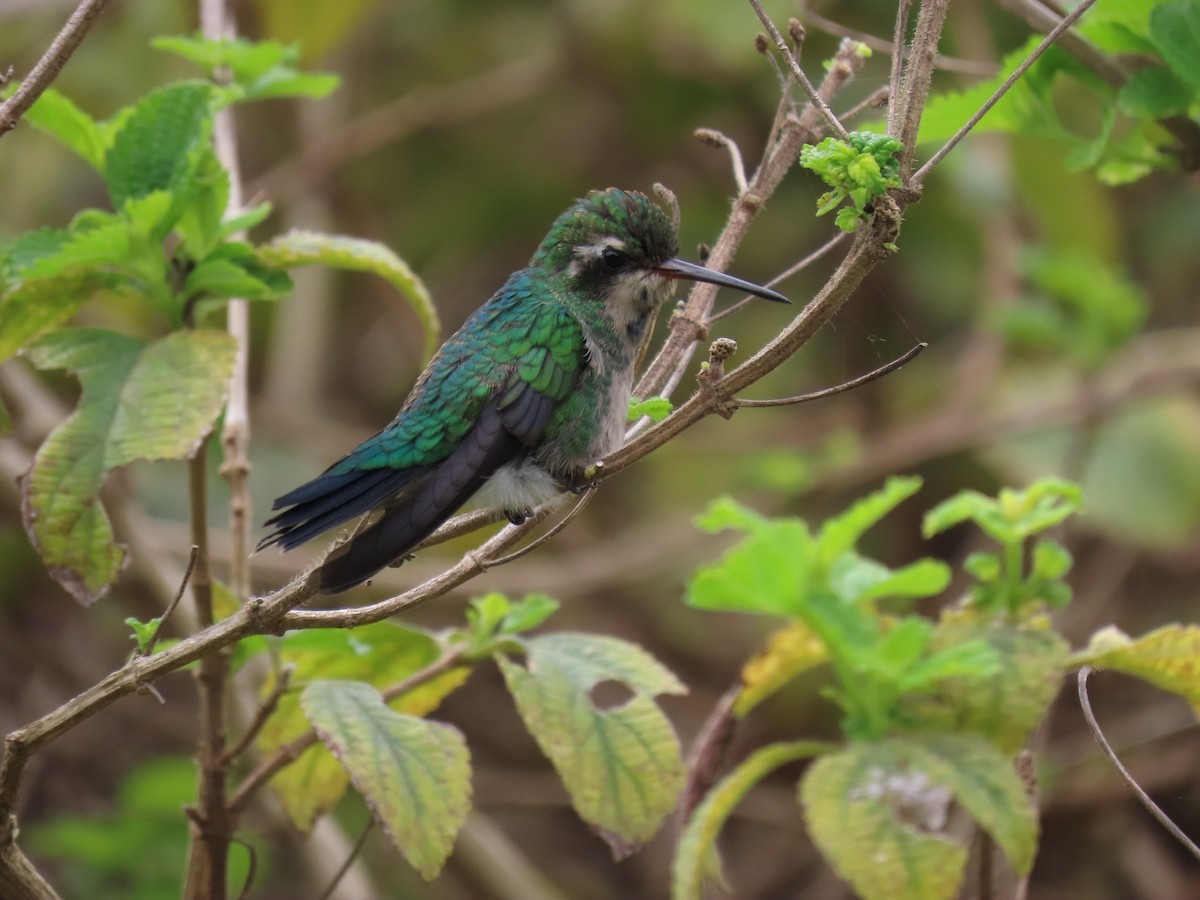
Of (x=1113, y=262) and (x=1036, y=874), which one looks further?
(x=1113, y=262)

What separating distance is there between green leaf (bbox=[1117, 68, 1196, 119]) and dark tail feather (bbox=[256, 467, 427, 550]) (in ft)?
4.67

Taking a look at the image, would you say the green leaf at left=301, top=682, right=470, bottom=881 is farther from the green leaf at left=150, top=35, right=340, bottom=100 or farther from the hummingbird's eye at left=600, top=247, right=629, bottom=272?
the hummingbird's eye at left=600, top=247, right=629, bottom=272

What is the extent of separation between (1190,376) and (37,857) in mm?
4732

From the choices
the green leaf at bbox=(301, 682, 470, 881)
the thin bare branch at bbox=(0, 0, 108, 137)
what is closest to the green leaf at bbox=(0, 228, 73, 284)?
the thin bare branch at bbox=(0, 0, 108, 137)

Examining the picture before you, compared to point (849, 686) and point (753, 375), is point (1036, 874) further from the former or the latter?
point (753, 375)

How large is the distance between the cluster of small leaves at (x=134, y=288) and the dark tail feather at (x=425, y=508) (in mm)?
274

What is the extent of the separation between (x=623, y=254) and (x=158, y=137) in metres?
1.07

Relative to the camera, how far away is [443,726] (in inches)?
89.5

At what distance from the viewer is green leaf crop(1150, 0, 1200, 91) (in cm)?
234

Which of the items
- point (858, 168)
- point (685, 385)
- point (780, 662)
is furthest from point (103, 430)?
point (685, 385)

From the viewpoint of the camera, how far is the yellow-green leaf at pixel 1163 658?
2248mm

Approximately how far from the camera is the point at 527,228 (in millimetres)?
6910

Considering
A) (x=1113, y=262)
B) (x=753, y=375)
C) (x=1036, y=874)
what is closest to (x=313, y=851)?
(x=753, y=375)

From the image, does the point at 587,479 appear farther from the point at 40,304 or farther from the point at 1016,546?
the point at 40,304
